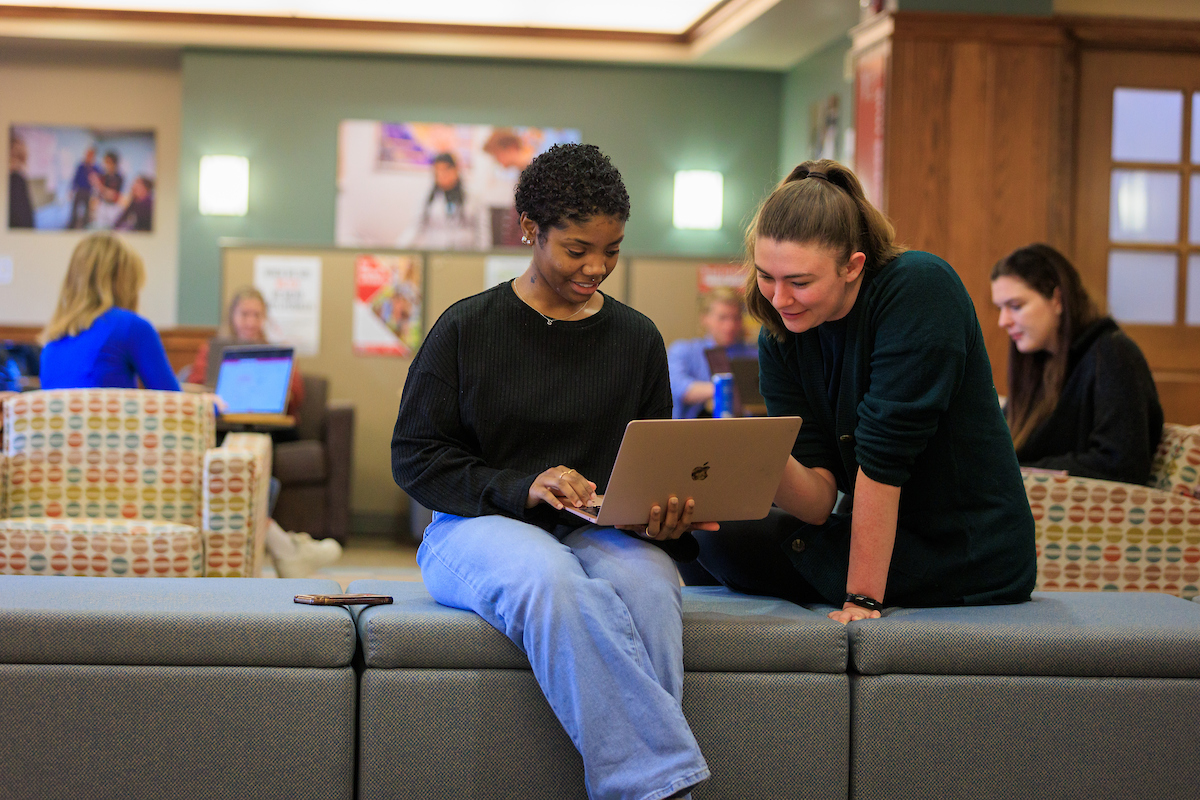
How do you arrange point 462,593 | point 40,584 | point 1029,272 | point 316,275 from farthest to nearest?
point 316,275 → point 1029,272 → point 40,584 → point 462,593

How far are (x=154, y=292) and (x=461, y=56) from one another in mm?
2511

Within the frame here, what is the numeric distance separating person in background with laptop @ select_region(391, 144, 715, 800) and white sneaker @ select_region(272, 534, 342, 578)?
2403mm

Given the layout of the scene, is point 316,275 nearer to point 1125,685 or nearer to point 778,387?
point 778,387

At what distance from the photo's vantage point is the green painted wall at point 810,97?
625 centimetres

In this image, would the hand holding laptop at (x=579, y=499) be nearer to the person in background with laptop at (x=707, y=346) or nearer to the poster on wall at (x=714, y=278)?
the person in background with laptop at (x=707, y=346)

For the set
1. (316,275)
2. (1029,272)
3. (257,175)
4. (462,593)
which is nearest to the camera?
(462,593)

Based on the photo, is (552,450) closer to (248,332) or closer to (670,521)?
(670,521)

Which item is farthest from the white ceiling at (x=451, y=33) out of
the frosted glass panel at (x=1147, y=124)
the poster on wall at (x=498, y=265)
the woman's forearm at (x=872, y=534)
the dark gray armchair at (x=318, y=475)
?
the woman's forearm at (x=872, y=534)

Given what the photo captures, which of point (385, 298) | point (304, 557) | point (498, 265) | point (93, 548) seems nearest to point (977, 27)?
point (498, 265)

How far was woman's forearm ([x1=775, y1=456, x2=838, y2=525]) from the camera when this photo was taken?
194 cm

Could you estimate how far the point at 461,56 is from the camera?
705cm

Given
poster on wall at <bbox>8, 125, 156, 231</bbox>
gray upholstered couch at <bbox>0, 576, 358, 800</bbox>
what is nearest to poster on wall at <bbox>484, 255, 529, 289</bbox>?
poster on wall at <bbox>8, 125, 156, 231</bbox>

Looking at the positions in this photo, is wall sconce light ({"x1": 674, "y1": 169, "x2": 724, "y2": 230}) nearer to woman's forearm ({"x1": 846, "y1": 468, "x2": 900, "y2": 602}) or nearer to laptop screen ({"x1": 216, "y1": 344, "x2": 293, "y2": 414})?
laptop screen ({"x1": 216, "y1": 344, "x2": 293, "y2": 414})

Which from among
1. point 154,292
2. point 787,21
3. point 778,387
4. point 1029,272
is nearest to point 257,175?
point 154,292
